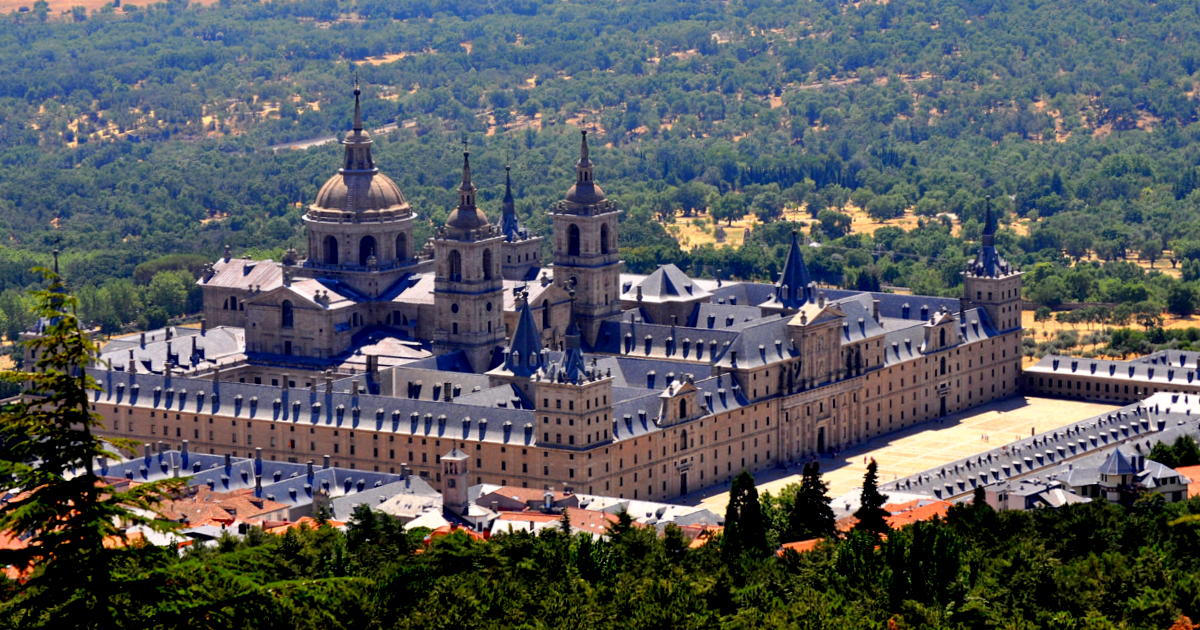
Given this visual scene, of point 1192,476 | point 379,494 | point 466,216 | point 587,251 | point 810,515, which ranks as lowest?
point 1192,476

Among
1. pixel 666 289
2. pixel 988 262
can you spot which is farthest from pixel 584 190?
pixel 988 262

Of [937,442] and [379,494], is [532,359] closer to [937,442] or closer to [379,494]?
[379,494]

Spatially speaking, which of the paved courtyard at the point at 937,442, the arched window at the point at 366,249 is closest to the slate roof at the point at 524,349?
the paved courtyard at the point at 937,442

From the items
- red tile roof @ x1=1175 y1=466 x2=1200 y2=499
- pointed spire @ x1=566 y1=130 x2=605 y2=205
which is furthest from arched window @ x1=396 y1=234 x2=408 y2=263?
red tile roof @ x1=1175 y1=466 x2=1200 y2=499

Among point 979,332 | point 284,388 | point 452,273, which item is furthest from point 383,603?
point 979,332

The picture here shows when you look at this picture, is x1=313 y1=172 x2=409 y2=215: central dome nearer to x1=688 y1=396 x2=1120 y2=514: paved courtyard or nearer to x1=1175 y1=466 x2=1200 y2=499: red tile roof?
x1=688 y1=396 x2=1120 y2=514: paved courtyard

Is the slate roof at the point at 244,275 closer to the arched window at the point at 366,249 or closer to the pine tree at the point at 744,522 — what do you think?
the arched window at the point at 366,249
